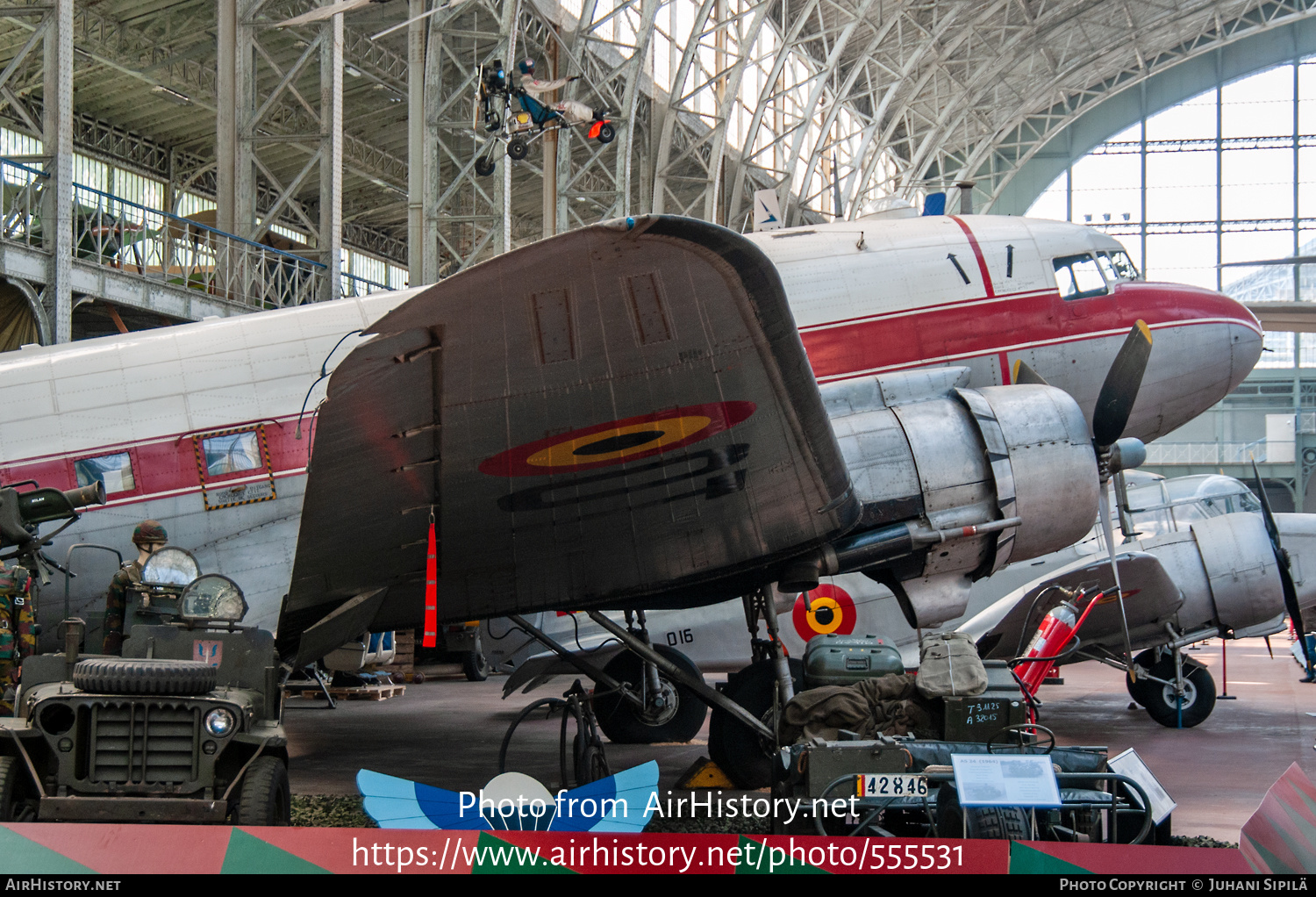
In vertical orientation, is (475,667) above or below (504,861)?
below

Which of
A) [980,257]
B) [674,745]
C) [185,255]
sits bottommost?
[674,745]

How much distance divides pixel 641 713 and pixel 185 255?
13.2 m

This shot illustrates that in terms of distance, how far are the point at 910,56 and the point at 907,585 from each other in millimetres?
35424

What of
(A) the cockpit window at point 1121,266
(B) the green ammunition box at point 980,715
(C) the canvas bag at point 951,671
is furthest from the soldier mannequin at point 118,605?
(A) the cockpit window at point 1121,266

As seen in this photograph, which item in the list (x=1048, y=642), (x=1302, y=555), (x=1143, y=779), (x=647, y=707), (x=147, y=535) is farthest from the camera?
(x=1302, y=555)

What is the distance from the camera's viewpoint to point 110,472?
8.55 metres

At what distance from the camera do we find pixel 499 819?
208 inches

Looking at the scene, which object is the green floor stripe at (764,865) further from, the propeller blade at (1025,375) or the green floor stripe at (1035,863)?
the propeller blade at (1025,375)

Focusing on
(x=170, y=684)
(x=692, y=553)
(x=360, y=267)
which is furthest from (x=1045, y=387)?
(x=360, y=267)

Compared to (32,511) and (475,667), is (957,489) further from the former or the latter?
(475,667)

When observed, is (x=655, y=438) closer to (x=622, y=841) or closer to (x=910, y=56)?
(x=622, y=841)

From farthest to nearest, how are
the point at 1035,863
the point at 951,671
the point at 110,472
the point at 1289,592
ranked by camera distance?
1. the point at 1289,592
2. the point at 110,472
3. the point at 951,671
4. the point at 1035,863

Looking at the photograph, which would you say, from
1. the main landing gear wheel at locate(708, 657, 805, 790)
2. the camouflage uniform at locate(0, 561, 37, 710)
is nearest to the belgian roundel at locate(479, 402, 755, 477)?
the main landing gear wheel at locate(708, 657, 805, 790)

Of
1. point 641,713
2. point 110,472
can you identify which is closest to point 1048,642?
point 641,713
